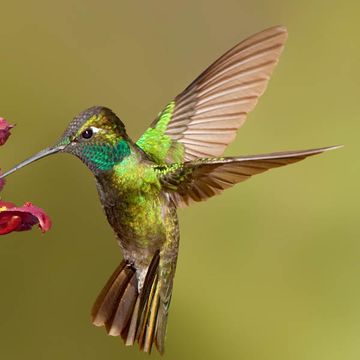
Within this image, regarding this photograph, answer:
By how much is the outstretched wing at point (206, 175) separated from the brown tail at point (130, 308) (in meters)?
0.11

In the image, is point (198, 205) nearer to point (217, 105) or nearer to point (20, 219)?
point (217, 105)

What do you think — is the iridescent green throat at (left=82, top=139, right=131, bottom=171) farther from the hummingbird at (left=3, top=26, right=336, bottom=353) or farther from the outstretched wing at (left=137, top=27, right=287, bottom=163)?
the outstretched wing at (left=137, top=27, right=287, bottom=163)

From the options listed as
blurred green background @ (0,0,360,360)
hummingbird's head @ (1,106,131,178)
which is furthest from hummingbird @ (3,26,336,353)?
blurred green background @ (0,0,360,360)

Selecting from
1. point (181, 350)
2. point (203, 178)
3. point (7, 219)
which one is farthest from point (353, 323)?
point (7, 219)

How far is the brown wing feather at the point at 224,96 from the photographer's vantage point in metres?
1.11

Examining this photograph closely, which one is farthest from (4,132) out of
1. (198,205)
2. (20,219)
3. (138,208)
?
(198,205)

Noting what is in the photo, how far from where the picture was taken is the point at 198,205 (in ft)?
6.88

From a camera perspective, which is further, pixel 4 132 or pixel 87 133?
pixel 87 133

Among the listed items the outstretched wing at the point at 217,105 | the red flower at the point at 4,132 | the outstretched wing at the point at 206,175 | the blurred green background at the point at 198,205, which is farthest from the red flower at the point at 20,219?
the blurred green background at the point at 198,205

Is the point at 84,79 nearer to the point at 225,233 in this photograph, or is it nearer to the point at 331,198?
the point at 225,233

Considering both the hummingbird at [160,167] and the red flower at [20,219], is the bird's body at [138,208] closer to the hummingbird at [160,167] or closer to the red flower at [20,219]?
the hummingbird at [160,167]

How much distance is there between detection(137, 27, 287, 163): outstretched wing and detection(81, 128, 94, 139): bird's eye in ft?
0.81

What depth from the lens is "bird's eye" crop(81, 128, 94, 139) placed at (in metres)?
0.93

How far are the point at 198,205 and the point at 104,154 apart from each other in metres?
1.15
